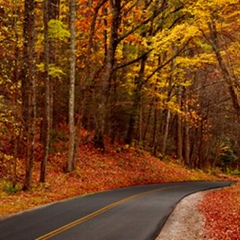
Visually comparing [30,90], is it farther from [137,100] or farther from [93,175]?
[137,100]

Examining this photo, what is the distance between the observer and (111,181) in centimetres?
2464

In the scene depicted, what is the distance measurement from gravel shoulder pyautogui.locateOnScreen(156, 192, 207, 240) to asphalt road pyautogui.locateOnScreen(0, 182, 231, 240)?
0.87 feet

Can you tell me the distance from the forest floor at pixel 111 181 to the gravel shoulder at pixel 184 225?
11.5 inches

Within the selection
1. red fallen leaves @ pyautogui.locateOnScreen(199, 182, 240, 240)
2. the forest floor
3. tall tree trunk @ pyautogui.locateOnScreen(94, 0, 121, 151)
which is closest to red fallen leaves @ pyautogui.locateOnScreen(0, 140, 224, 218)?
the forest floor

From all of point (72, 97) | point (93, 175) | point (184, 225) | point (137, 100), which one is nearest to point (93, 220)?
point (184, 225)

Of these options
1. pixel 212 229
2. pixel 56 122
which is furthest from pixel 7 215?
pixel 56 122

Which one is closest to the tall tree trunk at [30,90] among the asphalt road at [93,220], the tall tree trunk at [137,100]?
the asphalt road at [93,220]

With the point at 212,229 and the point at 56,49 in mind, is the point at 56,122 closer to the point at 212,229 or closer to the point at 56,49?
the point at 56,49

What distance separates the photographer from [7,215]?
42.5ft

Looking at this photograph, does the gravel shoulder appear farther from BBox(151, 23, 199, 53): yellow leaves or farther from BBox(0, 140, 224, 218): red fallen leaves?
BBox(151, 23, 199, 53): yellow leaves

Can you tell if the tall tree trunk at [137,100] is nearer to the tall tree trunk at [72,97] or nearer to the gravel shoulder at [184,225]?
the tall tree trunk at [72,97]

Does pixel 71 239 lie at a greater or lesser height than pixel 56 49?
lesser

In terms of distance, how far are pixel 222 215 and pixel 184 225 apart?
3.25 meters

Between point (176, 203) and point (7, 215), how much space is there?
824 centimetres
